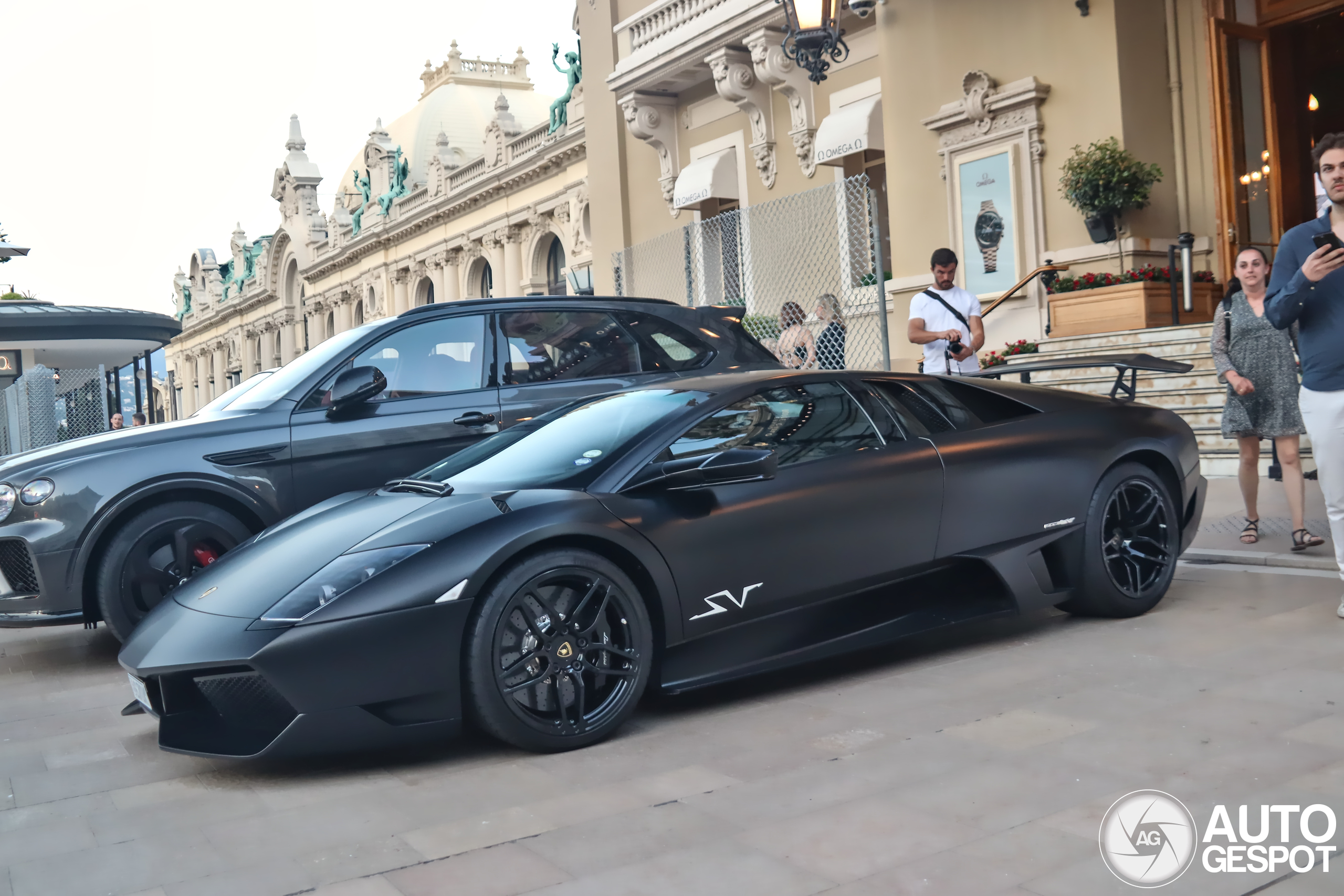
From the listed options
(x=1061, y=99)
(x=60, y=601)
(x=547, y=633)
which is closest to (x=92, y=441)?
(x=60, y=601)

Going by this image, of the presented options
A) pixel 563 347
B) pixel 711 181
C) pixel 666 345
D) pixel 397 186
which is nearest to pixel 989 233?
pixel 711 181

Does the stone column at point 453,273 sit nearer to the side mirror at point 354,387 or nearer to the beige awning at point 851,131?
the beige awning at point 851,131

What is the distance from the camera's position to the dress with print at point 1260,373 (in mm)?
6535

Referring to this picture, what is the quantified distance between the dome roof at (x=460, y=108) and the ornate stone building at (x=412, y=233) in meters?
0.11

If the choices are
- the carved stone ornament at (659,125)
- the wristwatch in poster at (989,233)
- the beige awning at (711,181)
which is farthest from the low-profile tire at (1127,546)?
the carved stone ornament at (659,125)

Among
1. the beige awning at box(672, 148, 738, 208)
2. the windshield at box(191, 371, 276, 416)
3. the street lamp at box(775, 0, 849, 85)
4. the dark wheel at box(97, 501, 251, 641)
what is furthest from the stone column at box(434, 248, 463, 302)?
the dark wheel at box(97, 501, 251, 641)

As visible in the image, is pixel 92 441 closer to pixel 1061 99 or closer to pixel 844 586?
pixel 844 586

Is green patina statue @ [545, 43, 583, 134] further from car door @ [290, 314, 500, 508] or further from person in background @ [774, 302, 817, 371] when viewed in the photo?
car door @ [290, 314, 500, 508]

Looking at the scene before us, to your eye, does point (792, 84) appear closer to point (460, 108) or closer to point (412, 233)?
point (412, 233)

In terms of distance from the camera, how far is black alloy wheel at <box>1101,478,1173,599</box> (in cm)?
505

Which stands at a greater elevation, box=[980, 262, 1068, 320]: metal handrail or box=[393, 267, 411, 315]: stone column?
box=[393, 267, 411, 315]: stone column

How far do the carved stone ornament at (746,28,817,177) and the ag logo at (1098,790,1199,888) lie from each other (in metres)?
15.9

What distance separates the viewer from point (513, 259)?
119ft

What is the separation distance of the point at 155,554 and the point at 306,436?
2.90ft
